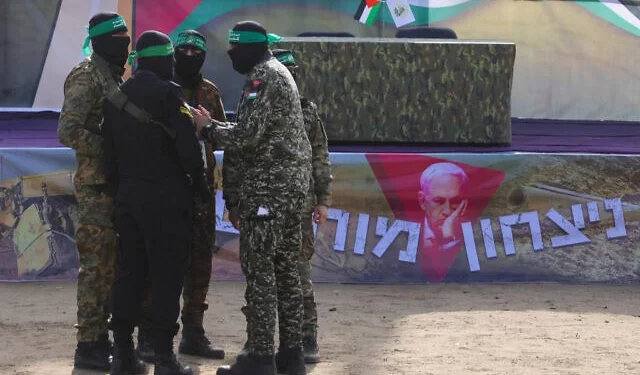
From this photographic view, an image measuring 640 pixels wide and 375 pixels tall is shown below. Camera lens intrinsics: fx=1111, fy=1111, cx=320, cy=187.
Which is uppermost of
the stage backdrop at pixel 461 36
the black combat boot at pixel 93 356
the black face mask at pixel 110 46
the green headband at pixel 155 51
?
the stage backdrop at pixel 461 36

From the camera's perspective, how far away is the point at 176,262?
5.31m

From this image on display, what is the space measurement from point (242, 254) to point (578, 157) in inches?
152

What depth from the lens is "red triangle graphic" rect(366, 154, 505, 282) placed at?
8414 mm

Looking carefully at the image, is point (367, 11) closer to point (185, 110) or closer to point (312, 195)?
point (312, 195)

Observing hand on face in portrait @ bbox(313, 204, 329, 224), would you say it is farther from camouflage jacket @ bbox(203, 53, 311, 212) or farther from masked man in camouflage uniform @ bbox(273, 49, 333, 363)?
camouflage jacket @ bbox(203, 53, 311, 212)

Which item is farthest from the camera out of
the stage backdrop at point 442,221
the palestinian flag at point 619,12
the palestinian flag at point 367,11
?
the palestinian flag at point 619,12

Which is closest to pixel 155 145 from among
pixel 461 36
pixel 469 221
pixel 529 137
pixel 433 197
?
pixel 433 197

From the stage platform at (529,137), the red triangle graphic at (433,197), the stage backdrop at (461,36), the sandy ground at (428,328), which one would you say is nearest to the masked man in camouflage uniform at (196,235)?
the sandy ground at (428,328)

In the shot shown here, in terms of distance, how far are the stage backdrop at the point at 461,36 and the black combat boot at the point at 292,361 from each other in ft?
21.1

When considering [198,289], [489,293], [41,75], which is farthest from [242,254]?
[41,75]

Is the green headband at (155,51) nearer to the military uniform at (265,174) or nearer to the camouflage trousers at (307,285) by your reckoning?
the military uniform at (265,174)

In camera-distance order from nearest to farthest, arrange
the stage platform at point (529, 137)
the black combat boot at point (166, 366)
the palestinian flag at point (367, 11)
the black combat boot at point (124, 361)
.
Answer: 1. the black combat boot at point (166, 366)
2. the black combat boot at point (124, 361)
3. the stage platform at point (529, 137)
4. the palestinian flag at point (367, 11)

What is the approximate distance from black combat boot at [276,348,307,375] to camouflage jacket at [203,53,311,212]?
2.60ft

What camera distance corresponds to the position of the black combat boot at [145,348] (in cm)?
587
